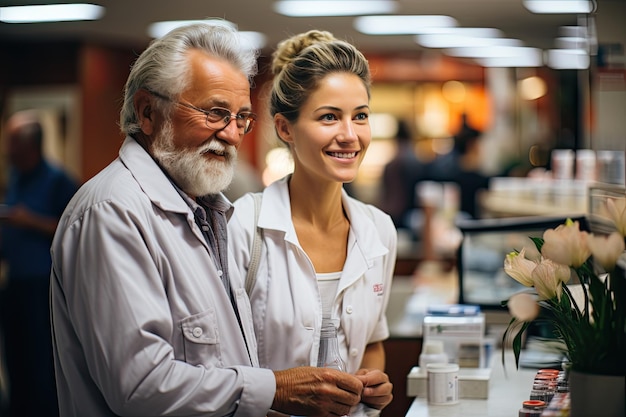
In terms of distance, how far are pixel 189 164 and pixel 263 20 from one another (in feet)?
27.4

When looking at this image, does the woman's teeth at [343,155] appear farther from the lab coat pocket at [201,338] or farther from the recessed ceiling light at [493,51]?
the recessed ceiling light at [493,51]

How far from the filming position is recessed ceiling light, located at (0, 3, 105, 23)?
9289mm

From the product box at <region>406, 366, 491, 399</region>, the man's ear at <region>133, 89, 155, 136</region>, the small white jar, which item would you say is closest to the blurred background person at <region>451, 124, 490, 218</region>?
the small white jar

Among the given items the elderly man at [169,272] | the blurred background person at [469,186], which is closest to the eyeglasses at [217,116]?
the elderly man at [169,272]

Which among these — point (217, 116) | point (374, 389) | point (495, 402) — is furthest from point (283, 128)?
point (495, 402)

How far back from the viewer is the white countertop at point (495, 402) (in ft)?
9.26

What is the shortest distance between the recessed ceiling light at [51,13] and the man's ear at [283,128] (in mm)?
6826

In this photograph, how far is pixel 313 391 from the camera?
7.33 ft

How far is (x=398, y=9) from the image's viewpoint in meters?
9.05

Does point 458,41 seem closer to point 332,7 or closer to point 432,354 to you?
point 332,7

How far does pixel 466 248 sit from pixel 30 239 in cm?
325

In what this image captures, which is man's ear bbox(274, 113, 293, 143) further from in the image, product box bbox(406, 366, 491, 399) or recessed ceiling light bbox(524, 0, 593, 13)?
recessed ceiling light bbox(524, 0, 593, 13)

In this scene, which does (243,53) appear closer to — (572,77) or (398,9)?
(398,9)

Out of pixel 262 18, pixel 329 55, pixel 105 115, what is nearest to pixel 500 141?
pixel 262 18
